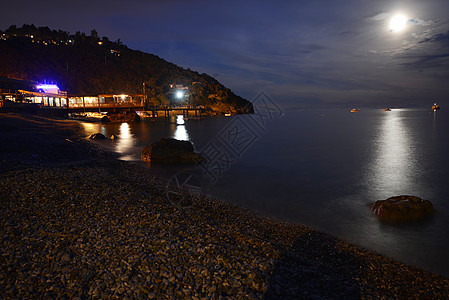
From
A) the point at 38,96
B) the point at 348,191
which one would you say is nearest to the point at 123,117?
the point at 38,96

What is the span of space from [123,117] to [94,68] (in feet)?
278

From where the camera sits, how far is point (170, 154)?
20.4 m

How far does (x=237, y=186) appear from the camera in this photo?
16.4 m

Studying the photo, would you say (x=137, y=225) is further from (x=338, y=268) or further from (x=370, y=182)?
(x=370, y=182)

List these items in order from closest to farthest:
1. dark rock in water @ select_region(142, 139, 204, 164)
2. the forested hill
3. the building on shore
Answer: dark rock in water @ select_region(142, 139, 204, 164) → the building on shore → the forested hill

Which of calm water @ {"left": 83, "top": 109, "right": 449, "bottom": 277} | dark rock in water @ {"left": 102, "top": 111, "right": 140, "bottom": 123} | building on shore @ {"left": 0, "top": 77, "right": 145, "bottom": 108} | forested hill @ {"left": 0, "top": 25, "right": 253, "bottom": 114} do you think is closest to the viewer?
calm water @ {"left": 83, "top": 109, "right": 449, "bottom": 277}

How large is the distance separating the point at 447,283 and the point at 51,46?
178 meters

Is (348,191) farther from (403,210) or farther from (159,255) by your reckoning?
(159,255)

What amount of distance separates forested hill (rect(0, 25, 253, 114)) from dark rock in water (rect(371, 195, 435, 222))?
98693 millimetres

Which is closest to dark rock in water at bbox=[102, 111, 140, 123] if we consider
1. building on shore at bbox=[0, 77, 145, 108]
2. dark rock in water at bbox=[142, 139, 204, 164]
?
building on shore at bbox=[0, 77, 145, 108]

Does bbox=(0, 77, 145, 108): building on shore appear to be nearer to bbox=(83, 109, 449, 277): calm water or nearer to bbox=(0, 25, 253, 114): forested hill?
bbox=(0, 25, 253, 114): forested hill

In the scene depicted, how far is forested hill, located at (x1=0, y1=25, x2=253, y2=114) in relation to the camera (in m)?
112

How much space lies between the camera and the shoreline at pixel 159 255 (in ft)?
16.4

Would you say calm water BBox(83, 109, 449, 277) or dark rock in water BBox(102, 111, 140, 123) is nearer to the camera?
calm water BBox(83, 109, 449, 277)
